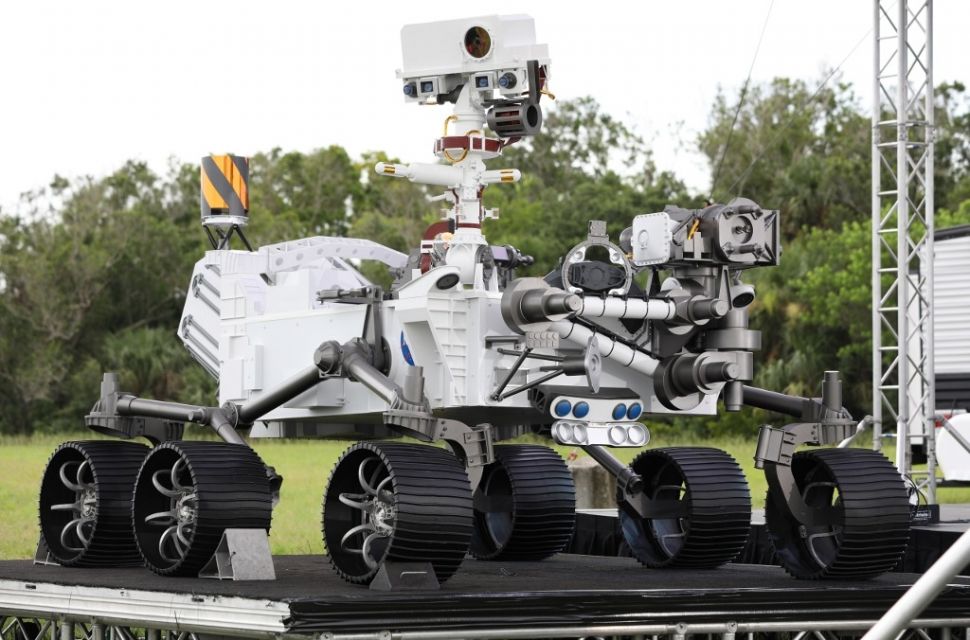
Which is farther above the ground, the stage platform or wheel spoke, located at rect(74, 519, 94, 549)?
wheel spoke, located at rect(74, 519, 94, 549)

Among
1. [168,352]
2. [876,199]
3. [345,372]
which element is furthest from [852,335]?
[345,372]

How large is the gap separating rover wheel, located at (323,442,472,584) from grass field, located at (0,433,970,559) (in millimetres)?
7276

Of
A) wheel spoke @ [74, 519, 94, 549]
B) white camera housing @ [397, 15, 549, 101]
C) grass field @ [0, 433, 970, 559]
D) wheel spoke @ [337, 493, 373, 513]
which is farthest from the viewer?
grass field @ [0, 433, 970, 559]

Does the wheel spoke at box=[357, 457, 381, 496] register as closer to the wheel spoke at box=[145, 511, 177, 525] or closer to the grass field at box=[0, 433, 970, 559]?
the wheel spoke at box=[145, 511, 177, 525]

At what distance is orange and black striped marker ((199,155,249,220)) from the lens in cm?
1064

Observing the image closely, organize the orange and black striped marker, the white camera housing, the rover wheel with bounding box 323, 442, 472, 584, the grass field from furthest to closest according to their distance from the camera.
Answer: the grass field → the orange and black striped marker → the white camera housing → the rover wheel with bounding box 323, 442, 472, 584

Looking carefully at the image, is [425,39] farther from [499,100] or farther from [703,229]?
[703,229]

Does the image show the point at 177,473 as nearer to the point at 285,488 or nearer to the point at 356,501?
the point at 356,501

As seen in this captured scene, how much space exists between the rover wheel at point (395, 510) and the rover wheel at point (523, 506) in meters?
2.37

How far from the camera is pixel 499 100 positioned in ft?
30.5

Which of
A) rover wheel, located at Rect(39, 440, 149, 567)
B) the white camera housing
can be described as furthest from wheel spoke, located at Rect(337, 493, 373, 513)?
the white camera housing

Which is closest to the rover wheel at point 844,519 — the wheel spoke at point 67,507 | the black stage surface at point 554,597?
the black stage surface at point 554,597

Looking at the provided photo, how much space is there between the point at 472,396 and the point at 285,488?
1385cm

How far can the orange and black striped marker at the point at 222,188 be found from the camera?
10.6 metres
